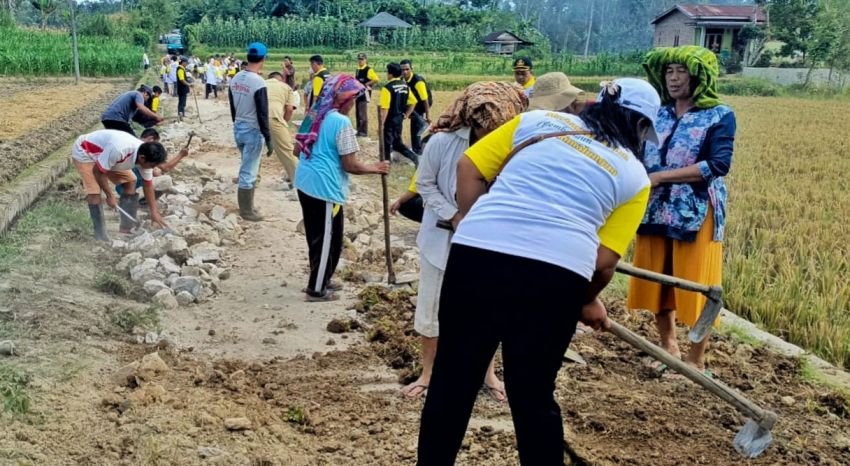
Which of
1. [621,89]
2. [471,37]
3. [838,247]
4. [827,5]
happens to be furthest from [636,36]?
[621,89]

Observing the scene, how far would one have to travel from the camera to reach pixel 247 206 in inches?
314

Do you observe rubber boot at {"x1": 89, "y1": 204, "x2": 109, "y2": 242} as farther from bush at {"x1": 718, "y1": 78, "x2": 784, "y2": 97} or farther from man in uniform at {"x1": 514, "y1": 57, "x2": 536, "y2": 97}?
bush at {"x1": 718, "y1": 78, "x2": 784, "y2": 97}

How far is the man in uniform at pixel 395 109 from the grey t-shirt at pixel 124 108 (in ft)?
12.7

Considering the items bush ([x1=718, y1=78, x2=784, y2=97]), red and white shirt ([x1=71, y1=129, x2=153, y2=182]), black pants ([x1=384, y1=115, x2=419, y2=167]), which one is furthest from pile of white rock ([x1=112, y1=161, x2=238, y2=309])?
bush ([x1=718, y1=78, x2=784, y2=97])

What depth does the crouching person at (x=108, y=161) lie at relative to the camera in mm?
6410

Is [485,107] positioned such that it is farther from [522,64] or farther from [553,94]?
[522,64]

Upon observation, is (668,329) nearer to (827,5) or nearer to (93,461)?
(93,461)

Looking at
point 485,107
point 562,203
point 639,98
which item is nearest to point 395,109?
point 485,107

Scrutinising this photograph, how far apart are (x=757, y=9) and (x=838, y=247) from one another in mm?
43251

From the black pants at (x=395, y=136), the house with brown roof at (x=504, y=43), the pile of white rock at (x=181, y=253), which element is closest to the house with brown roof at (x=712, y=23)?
the house with brown roof at (x=504, y=43)

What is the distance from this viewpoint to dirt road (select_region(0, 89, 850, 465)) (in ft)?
11.3

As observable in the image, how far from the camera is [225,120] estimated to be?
17359 mm

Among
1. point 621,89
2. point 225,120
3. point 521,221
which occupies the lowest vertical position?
point 225,120

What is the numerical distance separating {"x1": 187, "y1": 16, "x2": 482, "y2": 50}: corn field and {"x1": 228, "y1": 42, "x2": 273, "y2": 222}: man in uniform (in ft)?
141
